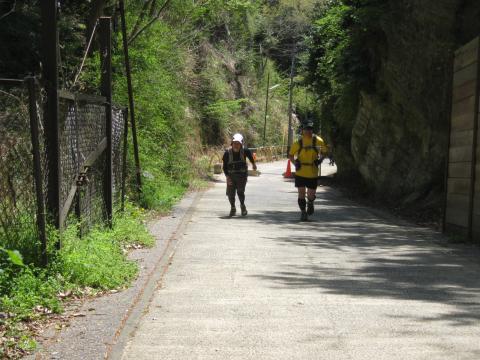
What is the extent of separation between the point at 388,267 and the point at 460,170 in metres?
3.10

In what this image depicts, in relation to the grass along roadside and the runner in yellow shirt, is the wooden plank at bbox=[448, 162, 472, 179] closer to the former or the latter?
the runner in yellow shirt

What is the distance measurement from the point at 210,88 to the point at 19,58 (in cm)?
1761

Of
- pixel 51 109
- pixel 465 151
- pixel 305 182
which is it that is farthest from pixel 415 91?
pixel 51 109

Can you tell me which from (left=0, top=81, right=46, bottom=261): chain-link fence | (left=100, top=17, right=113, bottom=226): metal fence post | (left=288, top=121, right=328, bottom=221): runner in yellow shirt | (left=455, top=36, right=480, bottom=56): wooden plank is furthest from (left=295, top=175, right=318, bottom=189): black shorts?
(left=0, top=81, right=46, bottom=261): chain-link fence

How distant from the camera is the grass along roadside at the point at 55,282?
4.97 metres

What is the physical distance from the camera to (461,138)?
1030cm

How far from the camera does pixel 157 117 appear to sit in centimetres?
1738

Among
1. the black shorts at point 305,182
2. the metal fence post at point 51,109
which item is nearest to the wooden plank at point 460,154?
the black shorts at point 305,182

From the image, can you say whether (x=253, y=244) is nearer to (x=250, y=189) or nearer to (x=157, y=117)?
(x=157, y=117)

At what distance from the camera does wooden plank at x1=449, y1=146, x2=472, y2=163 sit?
32.6 ft

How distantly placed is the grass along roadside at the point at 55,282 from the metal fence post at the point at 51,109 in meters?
0.33

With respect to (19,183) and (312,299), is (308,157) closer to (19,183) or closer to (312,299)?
(312,299)

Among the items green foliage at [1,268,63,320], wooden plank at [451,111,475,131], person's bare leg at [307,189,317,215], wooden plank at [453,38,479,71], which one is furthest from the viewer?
person's bare leg at [307,189,317,215]

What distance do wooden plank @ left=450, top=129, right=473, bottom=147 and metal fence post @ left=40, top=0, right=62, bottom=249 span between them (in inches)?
245
